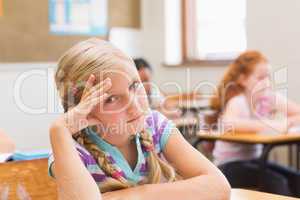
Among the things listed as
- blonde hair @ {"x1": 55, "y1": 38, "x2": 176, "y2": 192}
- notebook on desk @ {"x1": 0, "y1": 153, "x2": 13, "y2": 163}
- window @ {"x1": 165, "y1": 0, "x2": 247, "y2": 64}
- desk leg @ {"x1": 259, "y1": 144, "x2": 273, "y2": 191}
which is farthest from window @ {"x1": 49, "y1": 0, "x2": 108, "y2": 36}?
blonde hair @ {"x1": 55, "y1": 38, "x2": 176, "y2": 192}

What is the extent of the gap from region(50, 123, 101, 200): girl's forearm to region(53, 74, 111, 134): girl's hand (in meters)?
0.03

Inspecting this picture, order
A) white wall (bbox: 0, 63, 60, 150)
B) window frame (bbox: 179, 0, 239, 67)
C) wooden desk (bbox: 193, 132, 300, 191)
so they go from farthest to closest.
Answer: window frame (bbox: 179, 0, 239, 67) < wooden desk (bbox: 193, 132, 300, 191) < white wall (bbox: 0, 63, 60, 150)

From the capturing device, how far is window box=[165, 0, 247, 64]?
5012 mm

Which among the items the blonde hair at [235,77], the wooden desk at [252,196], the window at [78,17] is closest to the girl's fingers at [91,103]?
the wooden desk at [252,196]

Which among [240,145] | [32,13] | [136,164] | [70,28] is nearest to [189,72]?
[70,28]

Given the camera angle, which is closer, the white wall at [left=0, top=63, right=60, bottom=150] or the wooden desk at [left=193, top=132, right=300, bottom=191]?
the white wall at [left=0, top=63, right=60, bottom=150]

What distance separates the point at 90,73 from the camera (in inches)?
45.1

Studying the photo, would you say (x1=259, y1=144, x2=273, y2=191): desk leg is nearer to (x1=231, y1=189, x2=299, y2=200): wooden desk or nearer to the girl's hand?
(x1=231, y1=189, x2=299, y2=200): wooden desk

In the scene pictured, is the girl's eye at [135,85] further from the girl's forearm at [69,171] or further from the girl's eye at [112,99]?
the girl's forearm at [69,171]

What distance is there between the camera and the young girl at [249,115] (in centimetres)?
320

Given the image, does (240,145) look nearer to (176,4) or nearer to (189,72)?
(189,72)

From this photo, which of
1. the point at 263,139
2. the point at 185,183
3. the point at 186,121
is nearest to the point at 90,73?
the point at 185,183

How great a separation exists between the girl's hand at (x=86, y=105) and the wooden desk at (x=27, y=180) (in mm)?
262

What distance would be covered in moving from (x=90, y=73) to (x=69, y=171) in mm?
239
